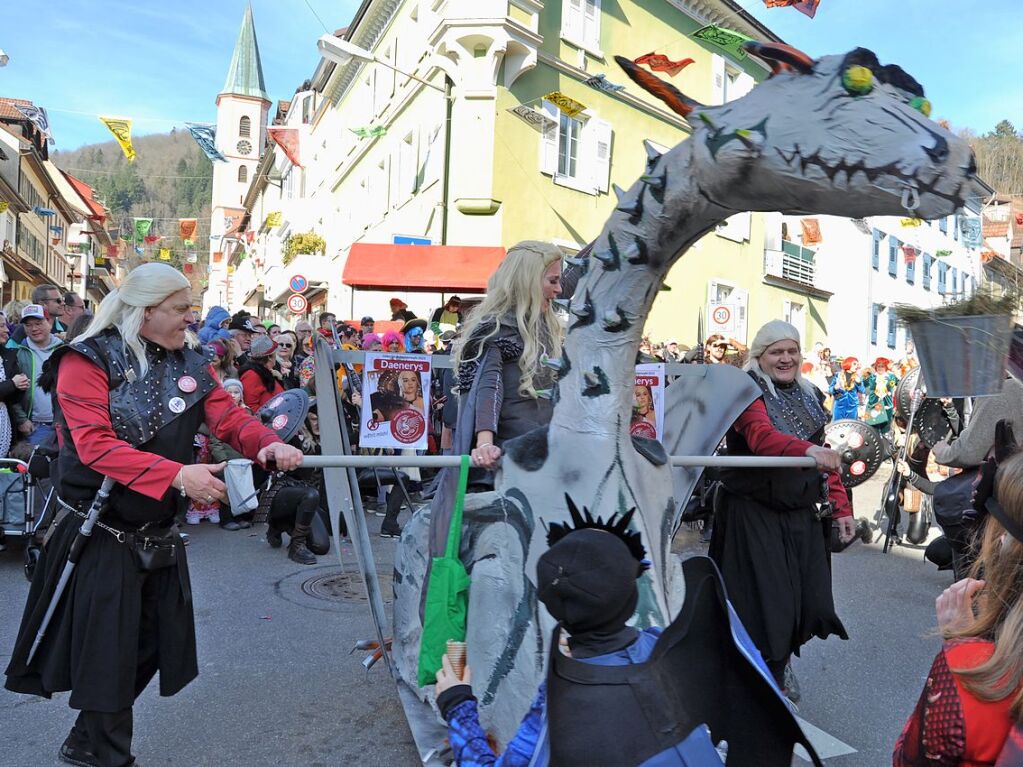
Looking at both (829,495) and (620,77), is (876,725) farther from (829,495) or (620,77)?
(620,77)

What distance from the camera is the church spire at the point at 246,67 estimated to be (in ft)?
230

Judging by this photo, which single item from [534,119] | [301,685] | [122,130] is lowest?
[301,685]

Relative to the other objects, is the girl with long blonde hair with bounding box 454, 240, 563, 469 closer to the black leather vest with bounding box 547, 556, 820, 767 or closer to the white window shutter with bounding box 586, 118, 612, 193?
the black leather vest with bounding box 547, 556, 820, 767

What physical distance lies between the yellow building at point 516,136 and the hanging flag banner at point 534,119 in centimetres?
4

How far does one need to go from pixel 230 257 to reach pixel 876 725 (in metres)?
64.6

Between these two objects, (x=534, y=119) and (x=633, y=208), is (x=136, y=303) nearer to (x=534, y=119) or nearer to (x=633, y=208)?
(x=633, y=208)

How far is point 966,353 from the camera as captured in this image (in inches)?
92.1

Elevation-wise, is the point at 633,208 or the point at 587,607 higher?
the point at 633,208

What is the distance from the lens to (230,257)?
2518 inches

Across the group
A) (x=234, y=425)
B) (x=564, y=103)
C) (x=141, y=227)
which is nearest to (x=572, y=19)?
(x=564, y=103)

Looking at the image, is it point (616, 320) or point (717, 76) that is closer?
point (616, 320)

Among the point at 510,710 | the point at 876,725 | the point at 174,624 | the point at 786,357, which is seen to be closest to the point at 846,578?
the point at 876,725

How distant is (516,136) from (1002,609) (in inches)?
653

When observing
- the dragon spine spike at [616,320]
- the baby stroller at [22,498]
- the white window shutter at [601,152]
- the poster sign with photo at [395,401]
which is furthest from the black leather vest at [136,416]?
the white window shutter at [601,152]
